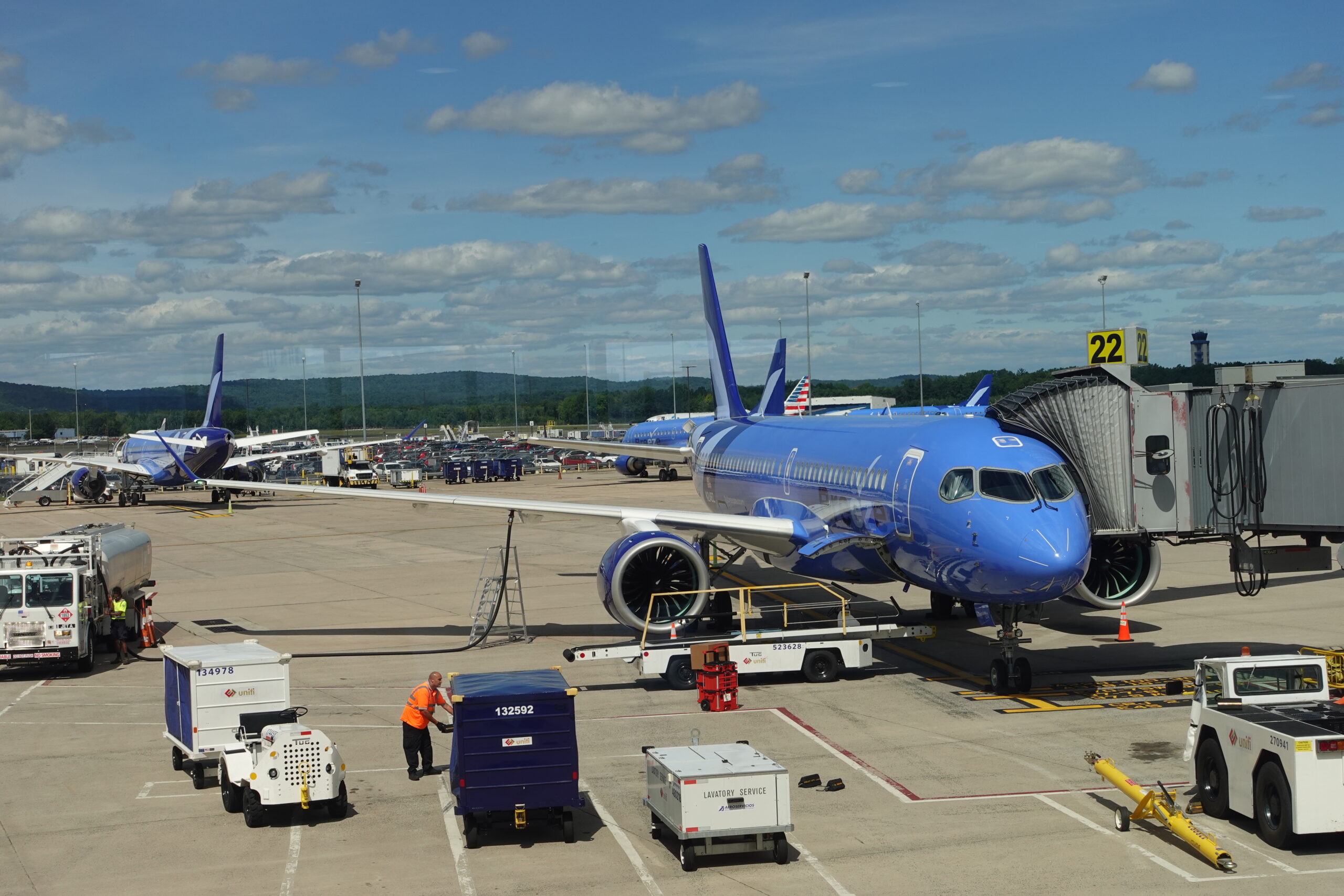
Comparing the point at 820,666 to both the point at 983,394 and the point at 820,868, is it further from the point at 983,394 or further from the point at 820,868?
the point at 983,394

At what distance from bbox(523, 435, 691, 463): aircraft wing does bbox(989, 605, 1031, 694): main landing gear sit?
2761cm

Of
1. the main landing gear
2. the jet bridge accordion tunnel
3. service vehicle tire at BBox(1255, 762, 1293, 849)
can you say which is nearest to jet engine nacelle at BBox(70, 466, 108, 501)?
the main landing gear

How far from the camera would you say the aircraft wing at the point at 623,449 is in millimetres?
52144

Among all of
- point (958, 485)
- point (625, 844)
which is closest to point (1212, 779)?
point (958, 485)

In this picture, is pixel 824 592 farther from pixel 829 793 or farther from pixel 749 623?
pixel 829 793

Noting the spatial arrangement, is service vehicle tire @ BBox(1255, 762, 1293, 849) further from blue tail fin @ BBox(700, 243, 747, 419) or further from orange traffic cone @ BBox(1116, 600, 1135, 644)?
blue tail fin @ BBox(700, 243, 747, 419)

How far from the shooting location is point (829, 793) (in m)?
17.0

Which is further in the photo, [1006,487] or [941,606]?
[941,606]

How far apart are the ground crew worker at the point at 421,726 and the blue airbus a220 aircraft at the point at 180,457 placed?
2203 inches

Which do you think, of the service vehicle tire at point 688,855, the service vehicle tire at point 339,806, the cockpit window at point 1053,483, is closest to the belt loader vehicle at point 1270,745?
the cockpit window at point 1053,483

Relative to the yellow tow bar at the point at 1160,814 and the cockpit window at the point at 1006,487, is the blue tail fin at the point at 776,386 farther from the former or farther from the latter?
the yellow tow bar at the point at 1160,814

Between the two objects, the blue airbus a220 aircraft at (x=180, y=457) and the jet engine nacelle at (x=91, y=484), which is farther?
the jet engine nacelle at (x=91, y=484)

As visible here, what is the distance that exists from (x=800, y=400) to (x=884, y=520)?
75787 mm

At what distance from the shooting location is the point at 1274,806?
14.5 metres
